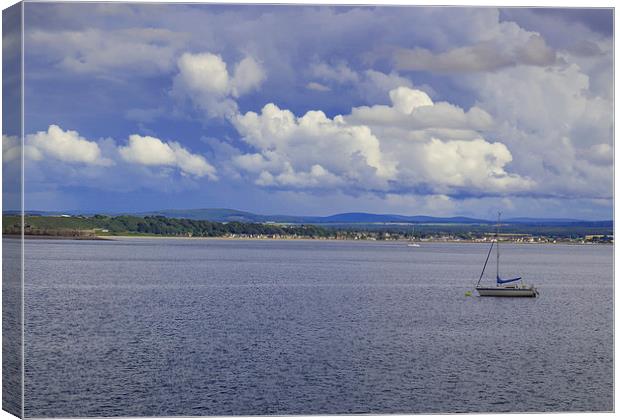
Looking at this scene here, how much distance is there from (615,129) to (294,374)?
8.14m

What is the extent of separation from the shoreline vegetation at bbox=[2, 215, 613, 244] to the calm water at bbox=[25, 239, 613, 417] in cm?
285

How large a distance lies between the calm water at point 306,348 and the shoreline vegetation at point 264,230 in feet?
9.37

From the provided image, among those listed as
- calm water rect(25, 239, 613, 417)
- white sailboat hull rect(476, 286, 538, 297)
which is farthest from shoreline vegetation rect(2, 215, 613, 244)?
calm water rect(25, 239, 613, 417)

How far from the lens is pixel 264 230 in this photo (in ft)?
246

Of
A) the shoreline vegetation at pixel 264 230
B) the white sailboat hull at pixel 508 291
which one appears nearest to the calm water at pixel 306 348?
the white sailboat hull at pixel 508 291

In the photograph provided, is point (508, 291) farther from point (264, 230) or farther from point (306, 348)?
point (264, 230)

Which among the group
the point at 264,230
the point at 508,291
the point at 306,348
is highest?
the point at 264,230

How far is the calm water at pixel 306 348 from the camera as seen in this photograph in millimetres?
18812

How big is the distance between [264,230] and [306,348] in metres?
51.0

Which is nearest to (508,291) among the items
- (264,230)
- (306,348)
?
(306,348)

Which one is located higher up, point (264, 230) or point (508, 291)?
point (264, 230)

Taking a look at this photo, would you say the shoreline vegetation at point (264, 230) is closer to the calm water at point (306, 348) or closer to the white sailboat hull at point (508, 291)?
the white sailboat hull at point (508, 291)

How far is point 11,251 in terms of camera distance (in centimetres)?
1675

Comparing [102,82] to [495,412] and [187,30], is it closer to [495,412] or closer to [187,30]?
[187,30]
